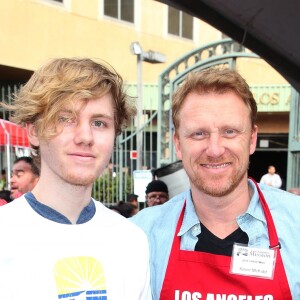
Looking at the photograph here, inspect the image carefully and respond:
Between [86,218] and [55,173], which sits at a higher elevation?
[55,173]

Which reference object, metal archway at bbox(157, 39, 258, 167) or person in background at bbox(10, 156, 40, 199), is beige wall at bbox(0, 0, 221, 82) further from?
person in background at bbox(10, 156, 40, 199)

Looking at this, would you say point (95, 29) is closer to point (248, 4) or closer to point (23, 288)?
point (248, 4)

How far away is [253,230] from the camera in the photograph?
1693mm

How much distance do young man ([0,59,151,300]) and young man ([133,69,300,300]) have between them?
0.28m

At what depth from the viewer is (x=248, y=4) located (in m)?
2.80

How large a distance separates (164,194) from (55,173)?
319cm

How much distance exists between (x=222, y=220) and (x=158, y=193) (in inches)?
109

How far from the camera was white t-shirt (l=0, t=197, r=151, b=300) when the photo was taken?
47.7 inches

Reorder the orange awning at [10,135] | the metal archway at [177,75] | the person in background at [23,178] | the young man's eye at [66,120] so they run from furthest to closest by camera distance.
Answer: the orange awning at [10,135] → the metal archway at [177,75] → the person in background at [23,178] → the young man's eye at [66,120]

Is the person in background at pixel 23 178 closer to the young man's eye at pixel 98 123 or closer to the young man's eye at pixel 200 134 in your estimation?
the young man's eye at pixel 200 134

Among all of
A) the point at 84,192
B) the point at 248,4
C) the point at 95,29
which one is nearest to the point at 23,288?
the point at 84,192

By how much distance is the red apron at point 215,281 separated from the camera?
5.32 ft

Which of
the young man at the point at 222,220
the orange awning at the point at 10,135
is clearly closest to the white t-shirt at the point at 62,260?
the young man at the point at 222,220

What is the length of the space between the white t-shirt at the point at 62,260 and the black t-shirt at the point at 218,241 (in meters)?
0.37
